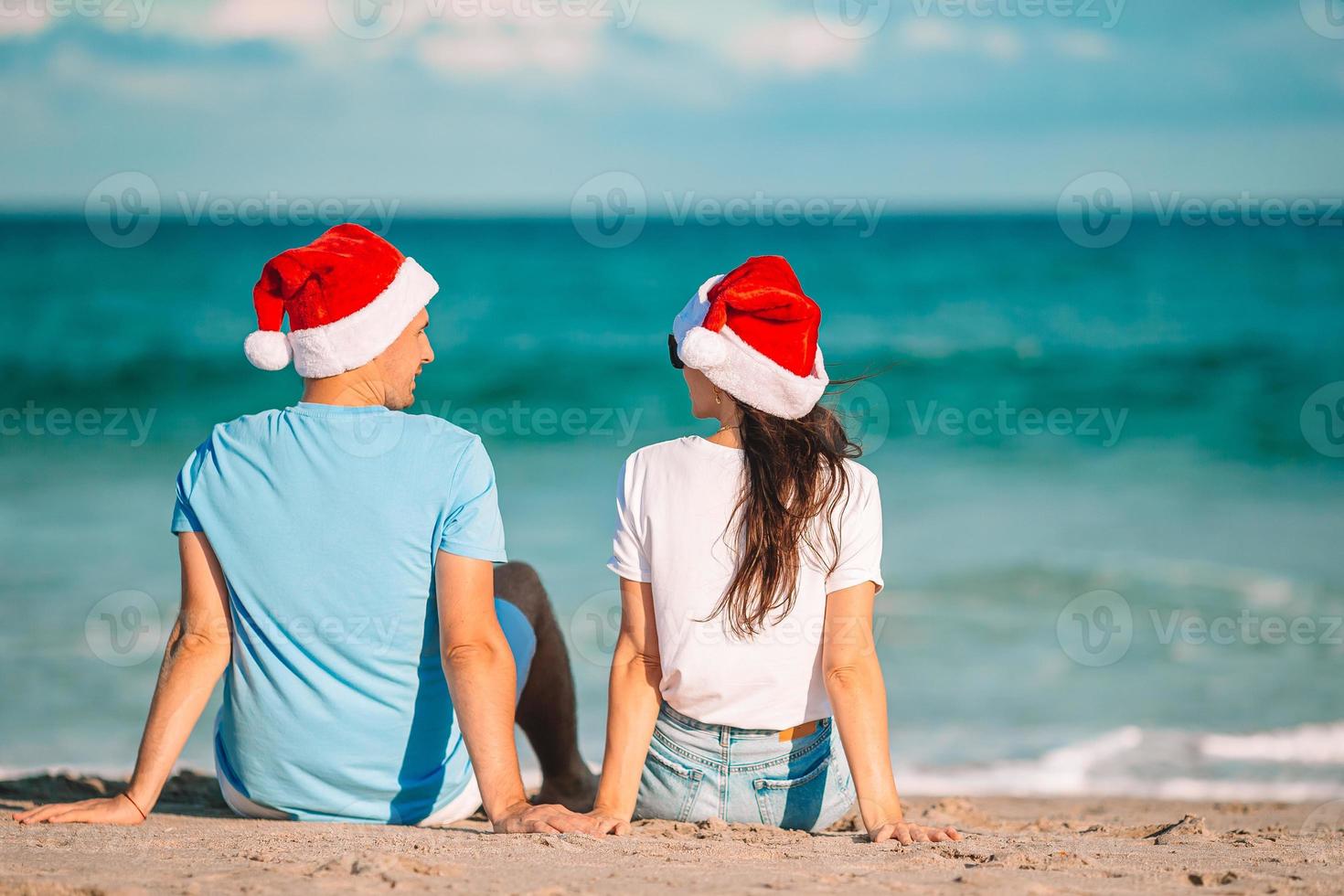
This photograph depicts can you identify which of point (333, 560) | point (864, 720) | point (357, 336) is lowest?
point (864, 720)

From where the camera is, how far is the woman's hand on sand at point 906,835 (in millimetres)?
2434

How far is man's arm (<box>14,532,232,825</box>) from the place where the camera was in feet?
8.26

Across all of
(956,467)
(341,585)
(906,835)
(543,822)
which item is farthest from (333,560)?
(956,467)

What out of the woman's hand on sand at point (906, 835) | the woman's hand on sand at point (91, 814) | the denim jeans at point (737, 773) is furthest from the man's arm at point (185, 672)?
the woman's hand on sand at point (906, 835)

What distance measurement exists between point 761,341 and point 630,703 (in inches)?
33.9

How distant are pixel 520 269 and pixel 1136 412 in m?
15.0

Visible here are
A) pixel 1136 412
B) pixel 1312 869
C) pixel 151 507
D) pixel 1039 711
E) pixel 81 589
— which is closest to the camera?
pixel 1312 869

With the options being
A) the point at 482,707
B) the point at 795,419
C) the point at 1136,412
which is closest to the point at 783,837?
the point at 482,707

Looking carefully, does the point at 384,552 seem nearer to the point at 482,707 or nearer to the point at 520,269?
the point at 482,707

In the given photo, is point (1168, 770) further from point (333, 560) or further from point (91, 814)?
point (91, 814)

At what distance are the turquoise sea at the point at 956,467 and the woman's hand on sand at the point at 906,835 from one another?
3.32 ft

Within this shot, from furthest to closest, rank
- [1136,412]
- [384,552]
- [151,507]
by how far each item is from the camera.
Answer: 1. [1136,412]
2. [151,507]
3. [384,552]

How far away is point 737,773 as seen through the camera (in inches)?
101

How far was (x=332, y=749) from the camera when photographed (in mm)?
2551
